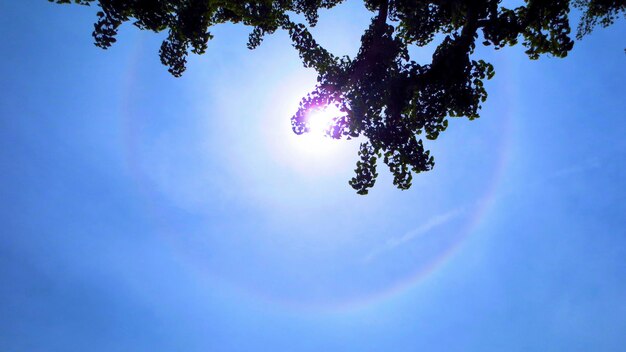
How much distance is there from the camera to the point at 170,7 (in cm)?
1340

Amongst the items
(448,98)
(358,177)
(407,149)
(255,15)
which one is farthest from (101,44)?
(448,98)

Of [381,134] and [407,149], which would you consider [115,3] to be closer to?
[381,134]

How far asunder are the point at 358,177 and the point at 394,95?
375 centimetres

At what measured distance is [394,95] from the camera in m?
13.5

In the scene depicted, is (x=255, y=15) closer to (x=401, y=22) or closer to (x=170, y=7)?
(x=170, y=7)

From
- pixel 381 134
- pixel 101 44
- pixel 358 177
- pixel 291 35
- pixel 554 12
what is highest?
pixel 291 35

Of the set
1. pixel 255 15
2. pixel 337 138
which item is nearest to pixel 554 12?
pixel 337 138

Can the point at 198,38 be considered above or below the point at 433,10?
below

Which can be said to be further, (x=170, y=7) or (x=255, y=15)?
(x=255, y=15)

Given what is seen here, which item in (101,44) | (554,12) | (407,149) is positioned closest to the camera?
(554,12)

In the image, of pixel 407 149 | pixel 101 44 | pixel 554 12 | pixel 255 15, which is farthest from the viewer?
pixel 255 15

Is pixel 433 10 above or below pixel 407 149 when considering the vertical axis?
above

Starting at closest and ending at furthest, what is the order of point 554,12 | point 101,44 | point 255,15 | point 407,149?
point 554,12, point 101,44, point 407,149, point 255,15

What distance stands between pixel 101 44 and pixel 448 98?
1437 cm
